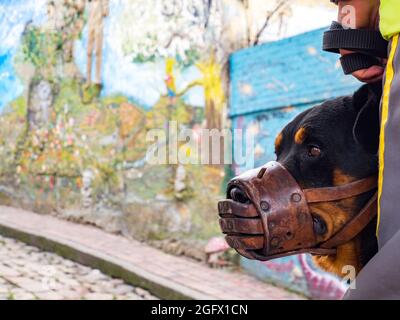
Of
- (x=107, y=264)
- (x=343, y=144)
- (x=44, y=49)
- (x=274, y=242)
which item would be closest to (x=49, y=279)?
(x=107, y=264)

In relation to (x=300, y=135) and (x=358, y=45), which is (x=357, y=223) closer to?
(x=300, y=135)

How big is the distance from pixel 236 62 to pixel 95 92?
2.20m

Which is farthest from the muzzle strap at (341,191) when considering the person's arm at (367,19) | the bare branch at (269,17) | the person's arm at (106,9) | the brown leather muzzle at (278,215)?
the person's arm at (106,9)

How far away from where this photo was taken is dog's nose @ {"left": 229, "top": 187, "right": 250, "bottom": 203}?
1.26 meters

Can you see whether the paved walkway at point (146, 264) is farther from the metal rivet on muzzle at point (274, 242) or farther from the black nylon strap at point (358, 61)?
the black nylon strap at point (358, 61)

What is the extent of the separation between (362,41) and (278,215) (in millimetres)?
449

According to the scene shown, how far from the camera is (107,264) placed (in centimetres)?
485

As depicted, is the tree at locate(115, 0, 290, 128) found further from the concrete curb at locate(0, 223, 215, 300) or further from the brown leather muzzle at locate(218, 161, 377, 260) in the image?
the brown leather muzzle at locate(218, 161, 377, 260)

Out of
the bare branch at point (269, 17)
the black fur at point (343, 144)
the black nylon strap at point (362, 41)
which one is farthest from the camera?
the bare branch at point (269, 17)

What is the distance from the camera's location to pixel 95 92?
21.6 ft

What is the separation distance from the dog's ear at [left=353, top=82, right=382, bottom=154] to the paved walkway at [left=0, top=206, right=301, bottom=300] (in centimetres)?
302

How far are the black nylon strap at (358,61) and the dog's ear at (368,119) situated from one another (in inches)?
2.1

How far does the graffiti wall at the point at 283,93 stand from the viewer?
4297 millimetres
